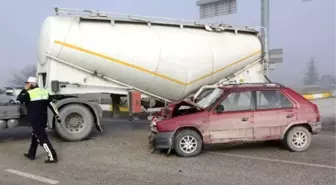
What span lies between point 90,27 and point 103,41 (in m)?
0.50

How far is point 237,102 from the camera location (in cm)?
872

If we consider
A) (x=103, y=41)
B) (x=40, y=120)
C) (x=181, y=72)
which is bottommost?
(x=40, y=120)

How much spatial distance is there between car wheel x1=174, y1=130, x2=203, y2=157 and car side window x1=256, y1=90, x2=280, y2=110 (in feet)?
4.83

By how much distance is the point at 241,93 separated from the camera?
28.9ft

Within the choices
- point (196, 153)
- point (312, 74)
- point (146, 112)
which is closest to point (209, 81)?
point (146, 112)

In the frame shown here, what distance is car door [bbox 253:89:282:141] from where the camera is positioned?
867 cm

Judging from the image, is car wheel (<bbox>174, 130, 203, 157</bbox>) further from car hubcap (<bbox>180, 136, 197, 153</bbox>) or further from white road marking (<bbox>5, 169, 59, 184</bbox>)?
white road marking (<bbox>5, 169, 59, 184</bbox>)

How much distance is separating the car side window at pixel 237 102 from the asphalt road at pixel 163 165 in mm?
945

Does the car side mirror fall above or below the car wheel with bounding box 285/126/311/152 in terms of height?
above

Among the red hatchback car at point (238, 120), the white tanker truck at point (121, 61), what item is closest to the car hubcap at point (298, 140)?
the red hatchback car at point (238, 120)

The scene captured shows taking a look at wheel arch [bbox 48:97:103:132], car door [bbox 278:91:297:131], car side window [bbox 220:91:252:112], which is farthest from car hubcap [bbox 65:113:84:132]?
car door [bbox 278:91:297:131]

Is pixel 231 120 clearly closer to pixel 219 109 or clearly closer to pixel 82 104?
pixel 219 109

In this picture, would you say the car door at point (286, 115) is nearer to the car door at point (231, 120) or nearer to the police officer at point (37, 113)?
the car door at point (231, 120)

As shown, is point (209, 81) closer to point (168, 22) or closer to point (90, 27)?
point (168, 22)
